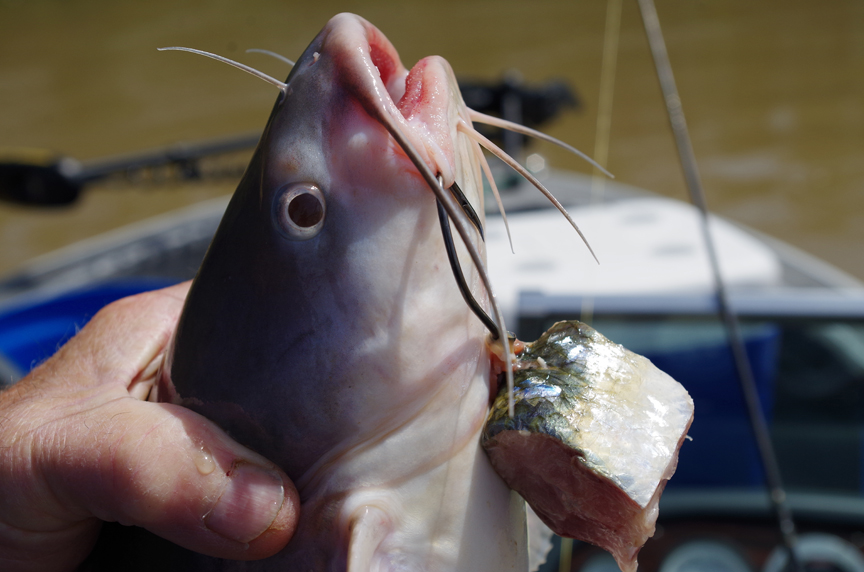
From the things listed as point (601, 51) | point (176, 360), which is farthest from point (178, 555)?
point (601, 51)

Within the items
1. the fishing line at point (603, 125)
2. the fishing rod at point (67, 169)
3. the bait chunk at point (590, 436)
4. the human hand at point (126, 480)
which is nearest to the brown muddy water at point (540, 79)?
the fishing rod at point (67, 169)

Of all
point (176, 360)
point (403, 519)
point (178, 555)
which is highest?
point (176, 360)

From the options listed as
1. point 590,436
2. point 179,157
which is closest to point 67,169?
point 179,157

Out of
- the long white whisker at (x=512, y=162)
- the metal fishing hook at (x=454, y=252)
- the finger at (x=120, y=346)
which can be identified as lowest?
the finger at (x=120, y=346)

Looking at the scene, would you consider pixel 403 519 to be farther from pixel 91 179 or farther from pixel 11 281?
pixel 11 281

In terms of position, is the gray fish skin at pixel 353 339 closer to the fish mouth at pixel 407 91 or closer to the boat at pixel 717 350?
the fish mouth at pixel 407 91

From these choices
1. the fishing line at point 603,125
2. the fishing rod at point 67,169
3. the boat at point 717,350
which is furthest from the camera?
the fishing rod at point 67,169

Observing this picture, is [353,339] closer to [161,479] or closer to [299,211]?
[299,211]
